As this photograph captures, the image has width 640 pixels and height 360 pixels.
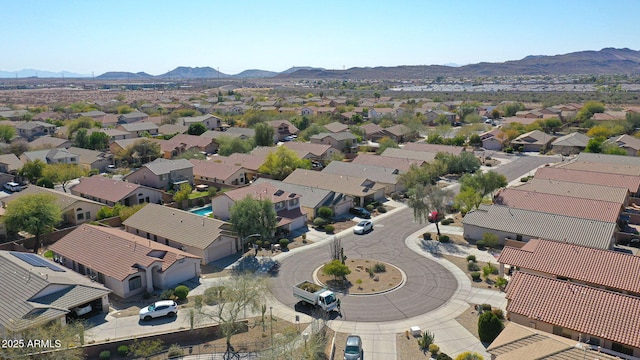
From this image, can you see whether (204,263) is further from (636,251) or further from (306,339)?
(636,251)

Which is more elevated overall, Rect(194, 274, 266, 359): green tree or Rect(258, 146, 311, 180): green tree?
Rect(258, 146, 311, 180): green tree

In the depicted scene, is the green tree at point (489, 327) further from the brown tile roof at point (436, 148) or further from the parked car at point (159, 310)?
the brown tile roof at point (436, 148)

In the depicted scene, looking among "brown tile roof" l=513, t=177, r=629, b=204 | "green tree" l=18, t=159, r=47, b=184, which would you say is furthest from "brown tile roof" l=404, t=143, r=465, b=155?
"green tree" l=18, t=159, r=47, b=184

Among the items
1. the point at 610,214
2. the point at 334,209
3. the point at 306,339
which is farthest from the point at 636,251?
the point at 306,339

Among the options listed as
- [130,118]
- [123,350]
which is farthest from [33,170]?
[130,118]

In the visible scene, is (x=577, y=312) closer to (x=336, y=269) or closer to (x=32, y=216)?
(x=336, y=269)

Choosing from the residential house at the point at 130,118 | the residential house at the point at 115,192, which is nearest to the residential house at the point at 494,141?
the residential house at the point at 115,192

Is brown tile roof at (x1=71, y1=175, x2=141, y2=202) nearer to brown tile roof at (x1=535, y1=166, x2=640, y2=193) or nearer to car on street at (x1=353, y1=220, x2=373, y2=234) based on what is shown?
car on street at (x1=353, y1=220, x2=373, y2=234)

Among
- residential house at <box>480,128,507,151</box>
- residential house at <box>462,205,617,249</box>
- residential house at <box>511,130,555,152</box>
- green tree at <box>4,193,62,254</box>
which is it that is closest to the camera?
residential house at <box>462,205,617,249</box>
